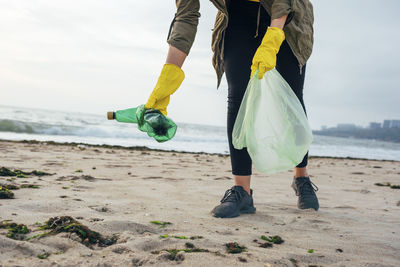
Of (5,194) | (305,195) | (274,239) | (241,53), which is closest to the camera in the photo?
(274,239)

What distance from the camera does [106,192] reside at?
2.40 m

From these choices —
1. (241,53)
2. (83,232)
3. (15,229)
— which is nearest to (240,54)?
(241,53)

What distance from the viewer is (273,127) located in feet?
5.51

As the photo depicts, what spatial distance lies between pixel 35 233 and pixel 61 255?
26 centimetres

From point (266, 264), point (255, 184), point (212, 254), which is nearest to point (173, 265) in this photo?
point (212, 254)

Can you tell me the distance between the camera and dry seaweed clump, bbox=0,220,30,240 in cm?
129

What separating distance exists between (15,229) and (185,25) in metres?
1.29

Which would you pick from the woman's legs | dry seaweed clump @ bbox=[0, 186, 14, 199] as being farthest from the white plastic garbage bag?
dry seaweed clump @ bbox=[0, 186, 14, 199]

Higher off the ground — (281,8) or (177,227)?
(281,8)

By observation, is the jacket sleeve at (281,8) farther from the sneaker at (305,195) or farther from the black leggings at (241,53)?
the sneaker at (305,195)

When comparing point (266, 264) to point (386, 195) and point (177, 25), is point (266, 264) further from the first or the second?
point (386, 195)

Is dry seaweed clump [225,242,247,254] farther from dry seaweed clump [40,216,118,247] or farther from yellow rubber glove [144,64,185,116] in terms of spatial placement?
yellow rubber glove [144,64,185,116]

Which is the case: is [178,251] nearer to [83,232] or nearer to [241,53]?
[83,232]

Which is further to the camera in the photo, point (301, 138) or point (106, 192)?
point (106, 192)
